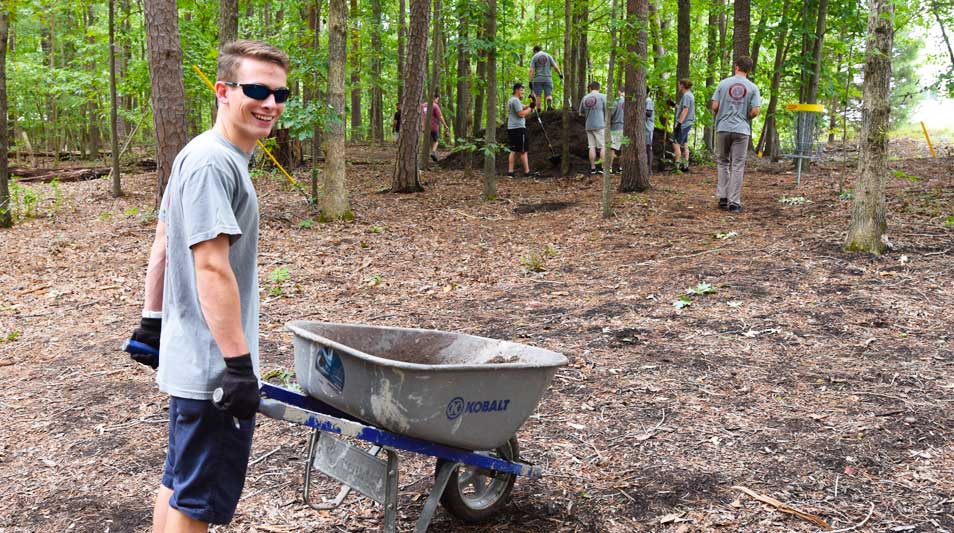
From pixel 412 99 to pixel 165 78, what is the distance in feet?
16.4

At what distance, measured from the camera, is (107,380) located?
520 cm

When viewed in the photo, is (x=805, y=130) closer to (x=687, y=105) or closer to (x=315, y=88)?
(x=687, y=105)

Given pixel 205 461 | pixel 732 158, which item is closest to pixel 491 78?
pixel 732 158

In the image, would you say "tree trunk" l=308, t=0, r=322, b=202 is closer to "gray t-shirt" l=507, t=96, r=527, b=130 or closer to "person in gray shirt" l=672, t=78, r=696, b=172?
"gray t-shirt" l=507, t=96, r=527, b=130

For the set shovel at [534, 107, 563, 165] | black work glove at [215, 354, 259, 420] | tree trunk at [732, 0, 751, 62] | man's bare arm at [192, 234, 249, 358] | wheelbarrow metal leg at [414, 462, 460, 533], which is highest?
tree trunk at [732, 0, 751, 62]

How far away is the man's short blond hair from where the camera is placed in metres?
2.34

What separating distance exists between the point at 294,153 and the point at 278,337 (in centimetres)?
1136

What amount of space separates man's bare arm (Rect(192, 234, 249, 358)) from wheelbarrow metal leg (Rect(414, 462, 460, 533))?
1102mm

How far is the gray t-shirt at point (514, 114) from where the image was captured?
559 inches

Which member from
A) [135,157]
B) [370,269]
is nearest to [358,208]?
[370,269]

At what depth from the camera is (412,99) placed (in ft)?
42.7

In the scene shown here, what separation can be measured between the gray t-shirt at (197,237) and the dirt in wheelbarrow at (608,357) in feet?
4.58

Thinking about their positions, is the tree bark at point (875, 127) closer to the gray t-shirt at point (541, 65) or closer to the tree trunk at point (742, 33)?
the tree trunk at point (742, 33)

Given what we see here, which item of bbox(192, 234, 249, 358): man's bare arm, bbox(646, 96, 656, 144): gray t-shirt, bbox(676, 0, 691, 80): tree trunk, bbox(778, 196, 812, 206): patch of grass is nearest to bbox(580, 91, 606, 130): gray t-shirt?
Result: bbox(646, 96, 656, 144): gray t-shirt
